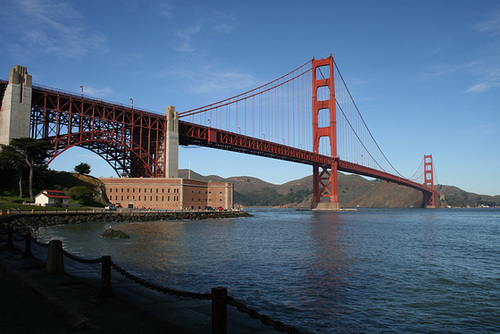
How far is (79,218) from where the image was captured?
5325 cm

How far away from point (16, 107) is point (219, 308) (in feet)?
234

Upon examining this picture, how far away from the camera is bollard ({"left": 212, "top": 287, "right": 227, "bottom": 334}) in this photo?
5.98 metres

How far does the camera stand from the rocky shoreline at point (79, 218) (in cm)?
3703

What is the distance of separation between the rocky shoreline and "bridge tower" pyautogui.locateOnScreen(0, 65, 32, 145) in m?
21.3

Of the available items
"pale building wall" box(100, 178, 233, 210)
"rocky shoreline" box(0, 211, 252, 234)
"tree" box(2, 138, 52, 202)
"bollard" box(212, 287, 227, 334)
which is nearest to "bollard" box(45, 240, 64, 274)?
"bollard" box(212, 287, 227, 334)

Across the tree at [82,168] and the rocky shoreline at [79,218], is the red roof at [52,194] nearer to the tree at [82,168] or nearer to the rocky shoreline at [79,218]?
the rocky shoreline at [79,218]

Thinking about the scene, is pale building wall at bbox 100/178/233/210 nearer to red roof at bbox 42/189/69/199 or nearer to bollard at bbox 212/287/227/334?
red roof at bbox 42/189/69/199

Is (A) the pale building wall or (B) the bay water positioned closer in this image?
(B) the bay water

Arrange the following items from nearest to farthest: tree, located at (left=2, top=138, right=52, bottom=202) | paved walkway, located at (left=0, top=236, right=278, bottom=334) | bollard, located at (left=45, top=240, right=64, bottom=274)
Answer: paved walkway, located at (left=0, top=236, right=278, bottom=334) → bollard, located at (left=45, top=240, right=64, bottom=274) → tree, located at (left=2, top=138, right=52, bottom=202)

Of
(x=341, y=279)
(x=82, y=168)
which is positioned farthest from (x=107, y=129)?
(x=341, y=279)

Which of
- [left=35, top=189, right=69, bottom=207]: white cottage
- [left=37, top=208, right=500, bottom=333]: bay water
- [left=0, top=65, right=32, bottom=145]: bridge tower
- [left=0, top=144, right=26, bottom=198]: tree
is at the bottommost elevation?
[left=37, top=208, right=500, bottom=333]: bay water

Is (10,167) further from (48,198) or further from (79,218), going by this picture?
(79,218)

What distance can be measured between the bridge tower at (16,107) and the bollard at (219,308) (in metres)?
69.2

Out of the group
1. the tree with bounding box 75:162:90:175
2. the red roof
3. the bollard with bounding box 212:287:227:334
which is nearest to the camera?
the bollard with bounding box 212:287:227:334
